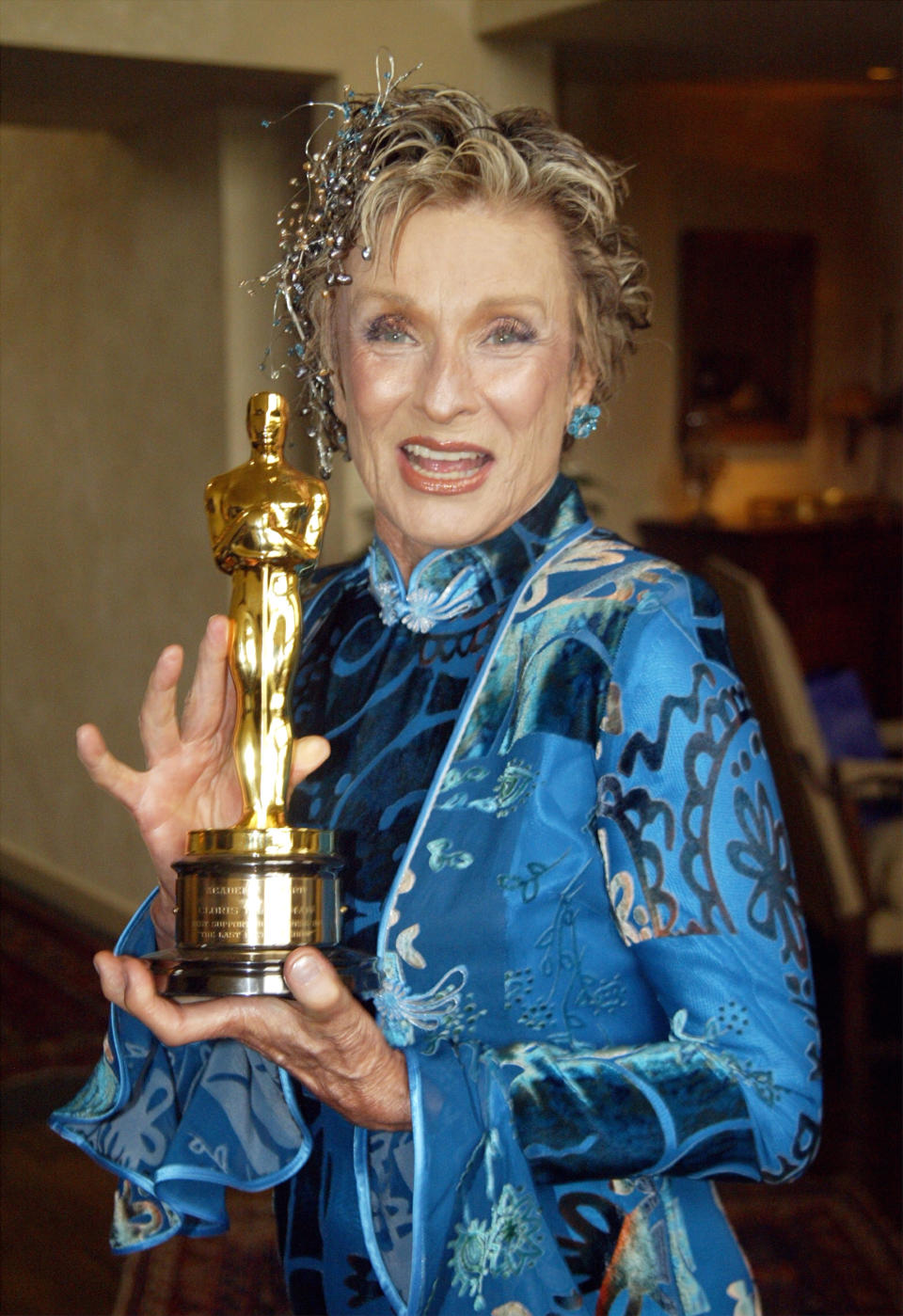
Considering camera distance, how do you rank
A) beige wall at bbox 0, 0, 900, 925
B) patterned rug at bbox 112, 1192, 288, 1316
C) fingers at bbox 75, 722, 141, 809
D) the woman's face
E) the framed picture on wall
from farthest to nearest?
the framed picture on wall, patterned rug at bbox 112, 1192, 288, 1316, beige wall at bbox 0, 0, 900, 925, the woman's face, fingers at bbox 75, 722, 141, 809

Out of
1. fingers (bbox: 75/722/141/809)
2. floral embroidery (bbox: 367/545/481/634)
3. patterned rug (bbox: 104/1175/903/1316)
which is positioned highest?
floral embroidery (bbox: 367/545/481/634)

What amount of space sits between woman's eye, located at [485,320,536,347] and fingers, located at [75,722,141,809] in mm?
487

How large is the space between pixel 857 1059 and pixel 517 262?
2.84m

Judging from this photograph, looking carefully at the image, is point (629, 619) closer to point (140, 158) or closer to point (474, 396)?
point (474, 396)

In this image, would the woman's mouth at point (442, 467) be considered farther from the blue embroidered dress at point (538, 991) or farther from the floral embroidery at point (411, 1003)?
the floral embroidery at point (411, 1003)

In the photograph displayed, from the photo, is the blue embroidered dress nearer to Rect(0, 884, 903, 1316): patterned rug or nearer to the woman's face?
the woman's face

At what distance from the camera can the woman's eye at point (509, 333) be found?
1302 millimetres

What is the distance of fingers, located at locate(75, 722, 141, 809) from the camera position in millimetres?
1176

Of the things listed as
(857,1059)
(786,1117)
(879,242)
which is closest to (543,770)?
(786,1117)

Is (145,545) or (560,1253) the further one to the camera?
(145,545)

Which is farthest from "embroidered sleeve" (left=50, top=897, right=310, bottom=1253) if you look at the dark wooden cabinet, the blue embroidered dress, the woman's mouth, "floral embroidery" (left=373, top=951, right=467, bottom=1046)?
the dark wooden cabinet

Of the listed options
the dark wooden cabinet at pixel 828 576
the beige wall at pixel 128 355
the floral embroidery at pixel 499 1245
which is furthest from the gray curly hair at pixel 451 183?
the dark wooden cabinet at pixel 828 576

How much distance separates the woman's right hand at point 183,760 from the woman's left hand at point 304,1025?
17 centimetres

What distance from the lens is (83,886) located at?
66.1 inches
